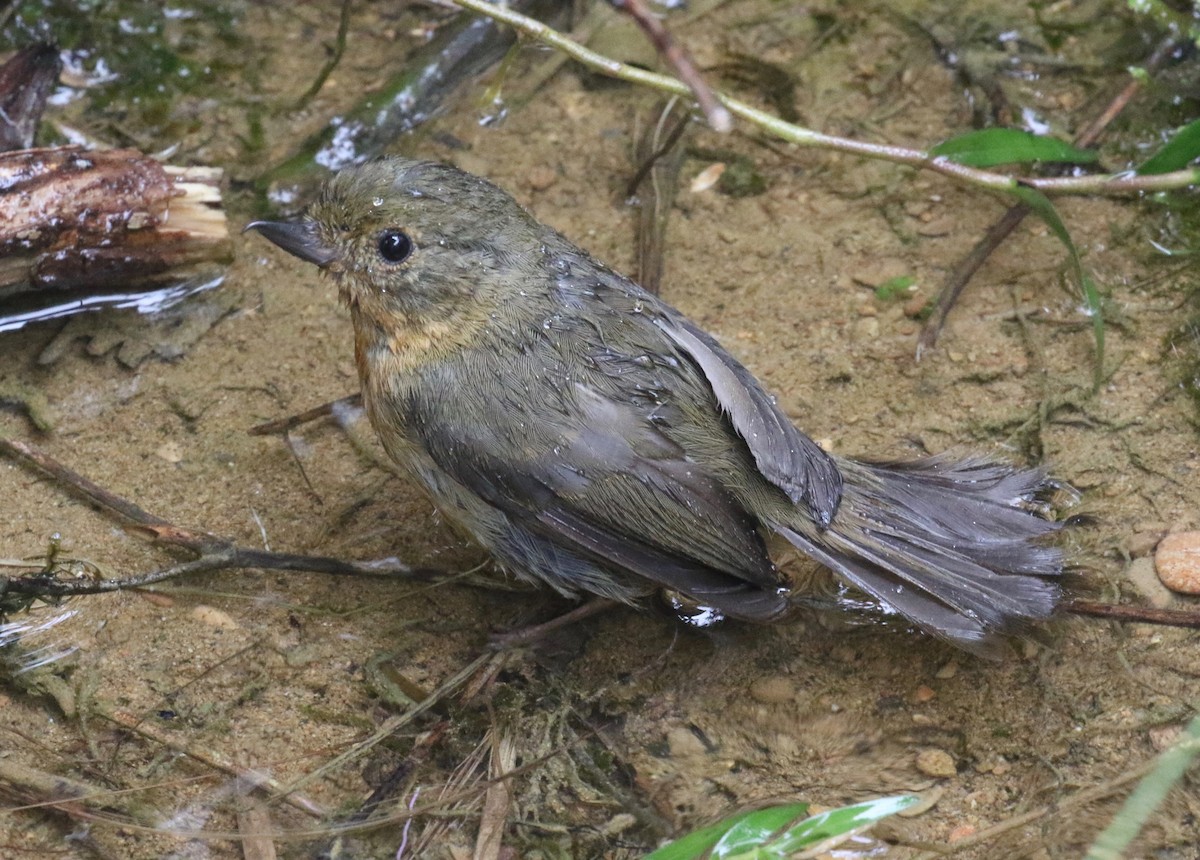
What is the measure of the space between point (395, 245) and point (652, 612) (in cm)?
135

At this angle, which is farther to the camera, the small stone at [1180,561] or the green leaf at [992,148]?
the green leaf at [992,148]

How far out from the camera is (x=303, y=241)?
373cm

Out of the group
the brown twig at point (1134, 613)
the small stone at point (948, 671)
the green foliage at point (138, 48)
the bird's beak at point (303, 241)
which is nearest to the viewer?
the brown twig at point (1134, 613)

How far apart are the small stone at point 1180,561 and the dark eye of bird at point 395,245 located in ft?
7.70

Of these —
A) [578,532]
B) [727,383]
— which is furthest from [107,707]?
[727,383]

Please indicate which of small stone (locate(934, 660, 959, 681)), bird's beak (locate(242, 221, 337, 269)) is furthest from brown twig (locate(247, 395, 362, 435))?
small stone (locate(934, 660, 959, 681))

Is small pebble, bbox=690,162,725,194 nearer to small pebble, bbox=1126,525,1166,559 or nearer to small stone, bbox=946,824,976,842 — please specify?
small pebble, bbox=1126,525,1166,559

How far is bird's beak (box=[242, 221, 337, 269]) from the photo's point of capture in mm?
3715

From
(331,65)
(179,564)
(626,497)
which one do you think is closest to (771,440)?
(626,497)

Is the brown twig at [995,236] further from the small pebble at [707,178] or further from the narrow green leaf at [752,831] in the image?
the narrow green leaf at [752,831]

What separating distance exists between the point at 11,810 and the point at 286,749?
2.20ft

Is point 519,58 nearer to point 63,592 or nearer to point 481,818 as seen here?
point 63,592

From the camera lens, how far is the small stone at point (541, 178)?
510cm

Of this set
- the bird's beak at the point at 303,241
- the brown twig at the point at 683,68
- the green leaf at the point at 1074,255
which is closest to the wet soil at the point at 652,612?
the green leaf at the point at 1074,255
